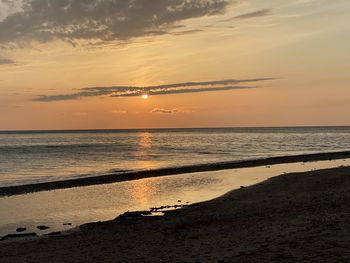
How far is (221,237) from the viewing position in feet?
45.1

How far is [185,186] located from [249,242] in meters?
17.8

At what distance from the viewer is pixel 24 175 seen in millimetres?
41906

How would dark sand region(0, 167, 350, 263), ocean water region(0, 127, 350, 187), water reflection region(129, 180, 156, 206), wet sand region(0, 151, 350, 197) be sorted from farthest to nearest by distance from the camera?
ocean water region(0, 127, 350, 187) < wet sand region(0, 151, 350, 197) < water reflection region(129, 180, 156, 206) < dark sand region(0, 167, 350, 263)

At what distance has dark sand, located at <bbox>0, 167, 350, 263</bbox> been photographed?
36.9 feet

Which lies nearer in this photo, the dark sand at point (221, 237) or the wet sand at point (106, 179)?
the dark sand at point (221, 237)

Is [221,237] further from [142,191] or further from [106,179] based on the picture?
[106,179]

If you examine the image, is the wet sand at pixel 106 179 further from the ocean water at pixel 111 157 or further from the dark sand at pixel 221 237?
the dark sand at pixel 221 237

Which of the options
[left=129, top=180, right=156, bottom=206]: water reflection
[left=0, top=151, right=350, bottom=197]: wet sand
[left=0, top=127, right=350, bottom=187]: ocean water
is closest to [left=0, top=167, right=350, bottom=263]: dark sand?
[left=129, top=180, right=156, bottom=206]: water reflection

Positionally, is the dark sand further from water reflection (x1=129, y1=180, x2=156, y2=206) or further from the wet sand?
the wet sand

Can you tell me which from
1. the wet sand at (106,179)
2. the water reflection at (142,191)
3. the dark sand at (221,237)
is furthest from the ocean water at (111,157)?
the dark sand at (221,237)

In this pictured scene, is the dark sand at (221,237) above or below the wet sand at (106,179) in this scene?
above

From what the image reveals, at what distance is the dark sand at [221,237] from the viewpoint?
11.2 metres

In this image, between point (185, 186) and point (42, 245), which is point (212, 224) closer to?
point (42, 245)

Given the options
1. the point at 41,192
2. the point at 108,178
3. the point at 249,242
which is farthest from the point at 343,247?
the point at 108,178
